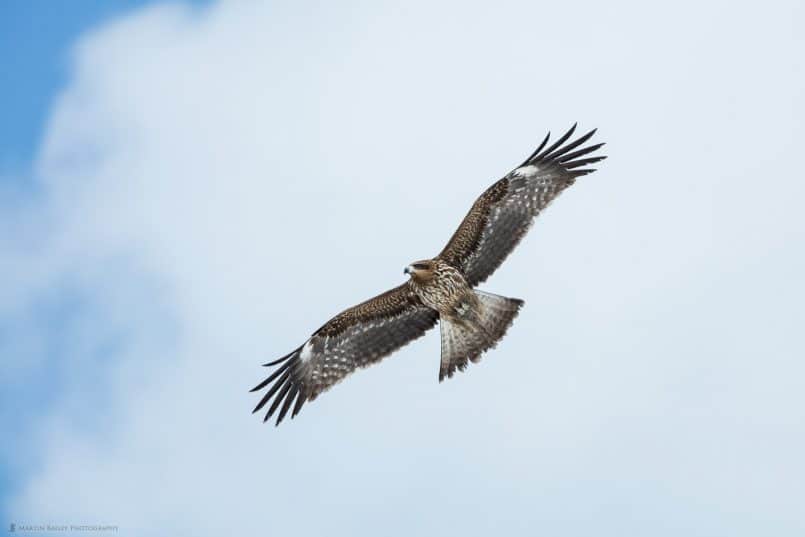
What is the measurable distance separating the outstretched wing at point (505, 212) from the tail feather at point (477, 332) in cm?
39

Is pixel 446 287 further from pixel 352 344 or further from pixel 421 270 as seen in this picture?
pixel 352 344

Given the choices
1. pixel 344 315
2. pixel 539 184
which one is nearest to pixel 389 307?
pixel 344 315

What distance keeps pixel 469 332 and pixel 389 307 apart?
3.81 feet

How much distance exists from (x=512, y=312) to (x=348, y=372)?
7.75 feet

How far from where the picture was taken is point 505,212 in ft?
101

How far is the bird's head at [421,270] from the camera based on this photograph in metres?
30.6

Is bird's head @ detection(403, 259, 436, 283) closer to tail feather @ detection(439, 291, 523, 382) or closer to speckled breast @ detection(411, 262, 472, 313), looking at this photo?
speckled breast @ detection(411, 262, 472, 313)

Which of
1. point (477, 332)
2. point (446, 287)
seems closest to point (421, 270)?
point (446, 287)

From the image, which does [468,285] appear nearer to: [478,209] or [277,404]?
[478,209]

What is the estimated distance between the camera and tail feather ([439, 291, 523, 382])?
30.6 m

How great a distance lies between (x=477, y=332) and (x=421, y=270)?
111cm

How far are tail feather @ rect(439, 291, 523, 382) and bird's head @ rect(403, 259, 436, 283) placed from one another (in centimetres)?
65

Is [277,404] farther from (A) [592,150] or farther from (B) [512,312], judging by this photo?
(A) [592,150]

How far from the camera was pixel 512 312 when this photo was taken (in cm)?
3064
